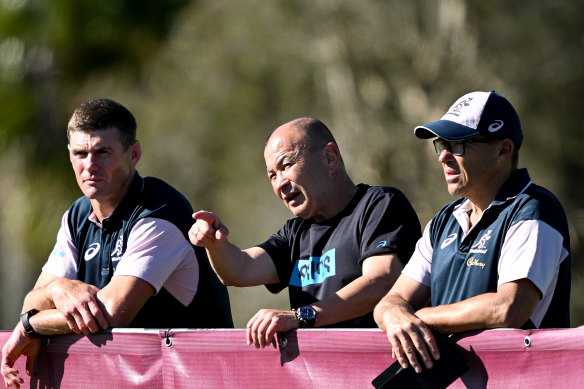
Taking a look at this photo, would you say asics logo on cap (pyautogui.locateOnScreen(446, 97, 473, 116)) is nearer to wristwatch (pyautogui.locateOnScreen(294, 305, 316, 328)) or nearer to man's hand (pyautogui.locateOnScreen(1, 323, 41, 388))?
wristwatch (pyautogui.locateOnScreen(294, 305, 316, 328))

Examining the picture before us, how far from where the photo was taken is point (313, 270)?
5.36 meters

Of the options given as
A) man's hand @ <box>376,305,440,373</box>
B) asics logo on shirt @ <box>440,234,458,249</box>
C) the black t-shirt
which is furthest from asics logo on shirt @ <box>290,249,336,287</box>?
man's hand @ <box>376,305,440,373</box>

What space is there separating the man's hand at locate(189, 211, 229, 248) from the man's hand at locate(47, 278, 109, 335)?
22.3 inches

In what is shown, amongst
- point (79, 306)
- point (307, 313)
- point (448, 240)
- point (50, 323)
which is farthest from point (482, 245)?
point (50, 323)

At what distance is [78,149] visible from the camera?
5.69 meters

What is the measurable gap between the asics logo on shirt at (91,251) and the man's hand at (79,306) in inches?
15.3

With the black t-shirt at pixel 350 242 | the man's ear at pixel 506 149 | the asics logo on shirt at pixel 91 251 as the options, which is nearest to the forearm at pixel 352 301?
the black t-shirt at pixel 350 242

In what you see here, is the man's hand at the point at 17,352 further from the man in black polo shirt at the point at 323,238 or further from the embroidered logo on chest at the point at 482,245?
the embroidered logo on chest at the point at 482,245

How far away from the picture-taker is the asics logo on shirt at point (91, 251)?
5633mm

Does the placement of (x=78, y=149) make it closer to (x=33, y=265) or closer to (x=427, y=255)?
(x=427, y=255)

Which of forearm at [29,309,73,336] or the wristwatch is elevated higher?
forearm at [29,309,73,336]

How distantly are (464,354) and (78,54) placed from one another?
47.0 ft

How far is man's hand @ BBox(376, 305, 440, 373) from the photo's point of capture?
4031 mm

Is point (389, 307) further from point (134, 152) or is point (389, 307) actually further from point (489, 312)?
point (134, 152)
